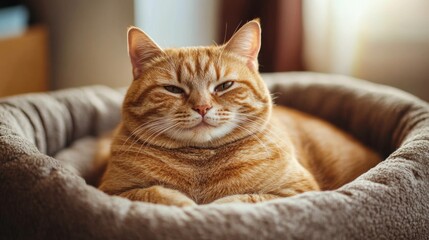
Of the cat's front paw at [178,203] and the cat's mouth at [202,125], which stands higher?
the cat's mouth at [202,125]

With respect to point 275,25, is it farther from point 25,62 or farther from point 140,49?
point 25,62

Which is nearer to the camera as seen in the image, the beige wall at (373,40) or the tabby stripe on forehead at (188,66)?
the tabby stripe on forehead at (188,66)

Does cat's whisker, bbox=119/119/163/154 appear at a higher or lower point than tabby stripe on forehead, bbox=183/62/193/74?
lower

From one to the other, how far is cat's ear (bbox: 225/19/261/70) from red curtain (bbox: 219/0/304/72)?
1037mm

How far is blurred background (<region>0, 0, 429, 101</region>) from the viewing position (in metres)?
2.42

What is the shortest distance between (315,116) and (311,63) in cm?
60

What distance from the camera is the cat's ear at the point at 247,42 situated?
4.94ft

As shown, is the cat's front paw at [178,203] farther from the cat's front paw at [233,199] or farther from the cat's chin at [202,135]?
the cat's chin at [202,135]

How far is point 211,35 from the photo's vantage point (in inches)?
120

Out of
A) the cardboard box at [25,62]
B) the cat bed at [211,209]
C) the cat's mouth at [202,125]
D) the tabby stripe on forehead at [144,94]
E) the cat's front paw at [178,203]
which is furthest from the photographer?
the cardboard box at [25,62]

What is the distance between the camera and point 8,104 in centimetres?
182

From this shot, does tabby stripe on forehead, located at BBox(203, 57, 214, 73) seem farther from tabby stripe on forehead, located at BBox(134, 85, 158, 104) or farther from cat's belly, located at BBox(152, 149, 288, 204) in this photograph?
cat's belly, located at BBox(152, 149, 288, 204)

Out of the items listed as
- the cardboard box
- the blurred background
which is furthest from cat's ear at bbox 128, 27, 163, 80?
the cardboard box

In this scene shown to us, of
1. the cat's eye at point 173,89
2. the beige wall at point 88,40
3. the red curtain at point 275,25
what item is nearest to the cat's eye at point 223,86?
the cat's eye at point 173,89
